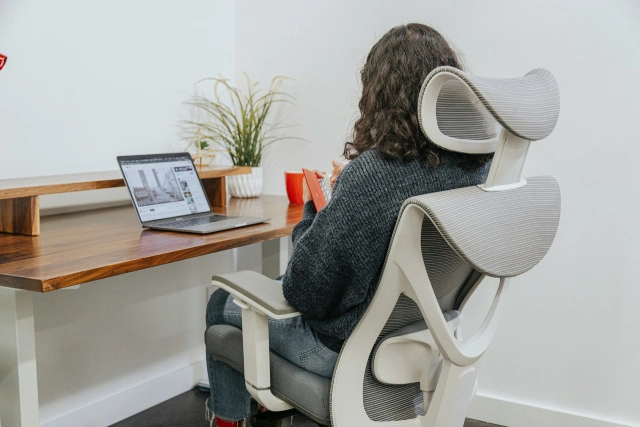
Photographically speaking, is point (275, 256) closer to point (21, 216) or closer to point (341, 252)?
point (21, 216)

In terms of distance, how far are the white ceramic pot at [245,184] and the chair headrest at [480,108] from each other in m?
1.39

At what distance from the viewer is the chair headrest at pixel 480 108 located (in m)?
1.21

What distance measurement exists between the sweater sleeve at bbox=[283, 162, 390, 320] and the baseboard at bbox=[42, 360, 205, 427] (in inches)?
49.5

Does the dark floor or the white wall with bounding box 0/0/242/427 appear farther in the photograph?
the dark floor

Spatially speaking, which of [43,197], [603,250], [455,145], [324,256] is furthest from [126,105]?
[603,250]

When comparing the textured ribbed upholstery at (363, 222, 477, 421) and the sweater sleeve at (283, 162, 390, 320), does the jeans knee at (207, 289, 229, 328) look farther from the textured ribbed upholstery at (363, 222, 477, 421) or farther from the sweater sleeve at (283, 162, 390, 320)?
the textured ribbed upholstery at (363, 222, 477, 421)

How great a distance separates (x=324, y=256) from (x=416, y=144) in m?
0.28

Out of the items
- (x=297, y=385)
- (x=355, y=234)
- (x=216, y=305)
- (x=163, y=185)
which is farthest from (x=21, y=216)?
(x=355, y=234)

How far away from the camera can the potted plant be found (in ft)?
8.87

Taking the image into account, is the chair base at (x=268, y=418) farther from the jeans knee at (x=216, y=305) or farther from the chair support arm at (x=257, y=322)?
the jeans knee at (x=216, y=305)

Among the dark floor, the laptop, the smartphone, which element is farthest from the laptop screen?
the dark floor

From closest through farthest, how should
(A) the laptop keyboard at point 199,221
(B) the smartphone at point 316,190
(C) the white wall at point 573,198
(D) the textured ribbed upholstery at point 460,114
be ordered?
(D) the textured ribbed upholstery at point 460,114 < (B) the smartphone at point 316,190 < (A) the laptop keyboard at point 199,221 < (C) the white wall at point 573,198

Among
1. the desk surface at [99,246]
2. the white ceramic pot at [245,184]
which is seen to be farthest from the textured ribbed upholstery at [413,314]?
the white ceramic pot at [245,184]

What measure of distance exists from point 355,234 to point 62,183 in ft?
3.04
